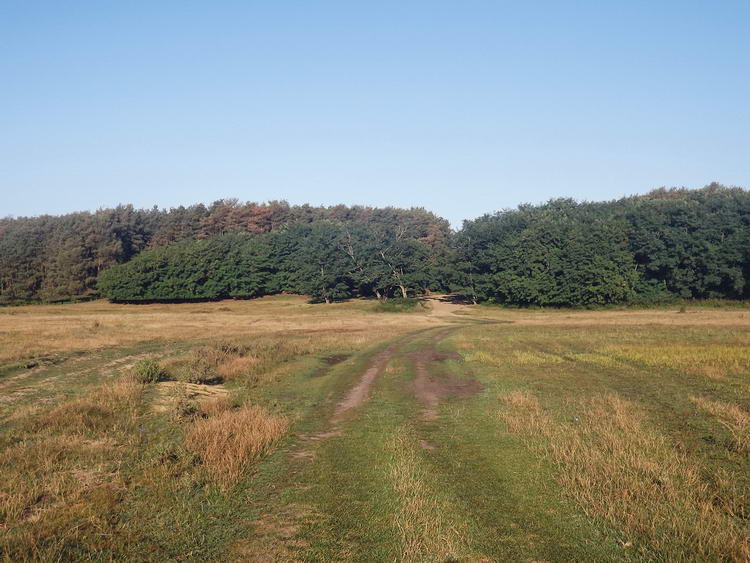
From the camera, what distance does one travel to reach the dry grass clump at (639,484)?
812cm

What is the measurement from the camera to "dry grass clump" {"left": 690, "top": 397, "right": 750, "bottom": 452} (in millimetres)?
13086

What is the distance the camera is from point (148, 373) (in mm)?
24484

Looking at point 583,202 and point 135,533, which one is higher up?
point 583,202

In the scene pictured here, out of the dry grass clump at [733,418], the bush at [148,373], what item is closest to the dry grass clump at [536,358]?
the dry grass clump at [733,418]

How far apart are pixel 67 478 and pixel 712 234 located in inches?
4041

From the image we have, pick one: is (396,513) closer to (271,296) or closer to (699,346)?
(699,346)

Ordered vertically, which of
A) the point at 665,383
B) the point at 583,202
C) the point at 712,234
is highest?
the point at 583,202

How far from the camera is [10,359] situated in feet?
102

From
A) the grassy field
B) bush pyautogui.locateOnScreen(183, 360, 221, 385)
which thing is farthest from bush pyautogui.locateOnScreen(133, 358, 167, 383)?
bush pyautogui.locateOnScreen(183, 360, 221, 385)

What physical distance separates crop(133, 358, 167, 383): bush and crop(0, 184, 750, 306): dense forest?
76.0 m

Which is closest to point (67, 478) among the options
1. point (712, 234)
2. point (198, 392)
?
point (198, 392)

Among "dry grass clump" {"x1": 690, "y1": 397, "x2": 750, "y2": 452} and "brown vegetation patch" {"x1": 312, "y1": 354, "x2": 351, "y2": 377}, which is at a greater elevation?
"dry grass clump" {"x1": 690, "y1": 397, "x2": 750, "y2": 452}

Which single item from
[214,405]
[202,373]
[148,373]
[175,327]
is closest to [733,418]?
[214,405]

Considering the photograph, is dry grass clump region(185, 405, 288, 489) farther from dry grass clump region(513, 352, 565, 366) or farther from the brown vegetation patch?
dry grass clump region(513, 352, 565, 366)
